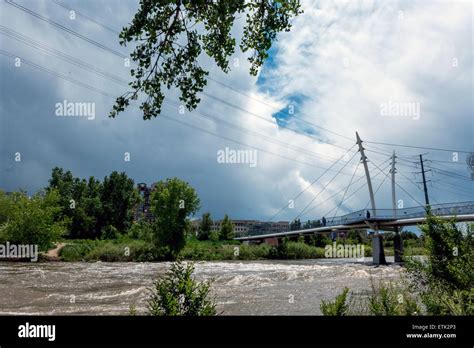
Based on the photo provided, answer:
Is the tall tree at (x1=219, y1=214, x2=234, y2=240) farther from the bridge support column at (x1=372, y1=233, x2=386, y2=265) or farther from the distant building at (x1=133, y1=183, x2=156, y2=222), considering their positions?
the bridge support column at (x1=372, y1=233, x2=386, y2=265)

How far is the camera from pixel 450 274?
9.52m

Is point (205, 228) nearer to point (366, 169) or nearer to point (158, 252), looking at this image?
point (158, 252)

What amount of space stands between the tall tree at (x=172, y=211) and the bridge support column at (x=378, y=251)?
28.6 metres

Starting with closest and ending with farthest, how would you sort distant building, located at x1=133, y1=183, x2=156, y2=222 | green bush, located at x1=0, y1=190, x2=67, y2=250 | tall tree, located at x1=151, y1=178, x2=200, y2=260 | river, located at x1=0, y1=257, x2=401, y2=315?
river, located at x1=0, y1=257, x2=401, y2=315 < green bush, located at x1=0, y1=190, x2=67, y2=250 < tall tree, located at x1=151, y1=178, x2=200, y2=260 < distant building, located at x1=133, y1=183, x2=156, y2=222

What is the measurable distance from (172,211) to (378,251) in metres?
32.3

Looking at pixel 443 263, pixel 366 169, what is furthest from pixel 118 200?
pixel 443 263

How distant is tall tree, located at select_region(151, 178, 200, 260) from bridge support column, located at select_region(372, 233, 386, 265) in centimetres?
2863

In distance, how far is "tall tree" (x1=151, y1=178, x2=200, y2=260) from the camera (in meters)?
59.5

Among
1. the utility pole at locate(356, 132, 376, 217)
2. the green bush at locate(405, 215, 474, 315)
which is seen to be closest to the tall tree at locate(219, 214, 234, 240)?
the utility pole at locate(356, 132, 376, 217)

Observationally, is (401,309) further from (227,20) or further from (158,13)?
(158,13)
